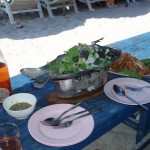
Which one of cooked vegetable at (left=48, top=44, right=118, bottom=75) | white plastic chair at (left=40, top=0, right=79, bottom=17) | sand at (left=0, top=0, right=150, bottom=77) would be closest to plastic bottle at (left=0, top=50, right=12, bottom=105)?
cooked vegetable at (left=48, top=44, right=118, bottom=75)

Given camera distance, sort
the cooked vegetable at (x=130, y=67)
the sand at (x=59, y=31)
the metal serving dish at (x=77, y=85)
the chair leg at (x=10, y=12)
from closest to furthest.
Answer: the metal serving dish at (x=77, y=85) < the cooked vegetable at (x=130, y=67) < the sand at (x=59, y=31) < the chair leg at (x=10, y=12)

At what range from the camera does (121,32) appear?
Result: 5.18 meters

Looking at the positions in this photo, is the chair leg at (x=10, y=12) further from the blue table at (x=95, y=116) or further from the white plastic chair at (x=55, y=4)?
the blue table at (x=95, y=116)

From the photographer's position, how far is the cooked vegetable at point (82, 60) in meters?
1.32

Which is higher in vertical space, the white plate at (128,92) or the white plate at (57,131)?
the white plate at (57,131)

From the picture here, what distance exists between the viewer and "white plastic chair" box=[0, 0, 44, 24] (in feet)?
19.5

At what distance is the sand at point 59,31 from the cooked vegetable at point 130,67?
2121 mm

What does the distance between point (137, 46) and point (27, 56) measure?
2.13 m

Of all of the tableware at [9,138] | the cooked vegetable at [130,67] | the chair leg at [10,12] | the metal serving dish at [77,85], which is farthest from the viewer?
the chair leg at [10,12]

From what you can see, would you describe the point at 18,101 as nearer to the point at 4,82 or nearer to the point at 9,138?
the point at 4,82

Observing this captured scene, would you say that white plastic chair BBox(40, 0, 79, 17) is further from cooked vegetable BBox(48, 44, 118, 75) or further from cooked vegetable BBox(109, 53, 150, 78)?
cooked vegetable BBox(48, 44, 118, 75)

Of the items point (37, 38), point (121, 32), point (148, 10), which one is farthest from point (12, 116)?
point (148, 10)

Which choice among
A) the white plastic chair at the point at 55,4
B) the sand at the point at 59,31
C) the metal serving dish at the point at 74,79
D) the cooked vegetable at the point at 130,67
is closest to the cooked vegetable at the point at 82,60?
the metal serving dish at the point at 74,79

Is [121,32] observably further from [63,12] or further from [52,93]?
[52,93]
